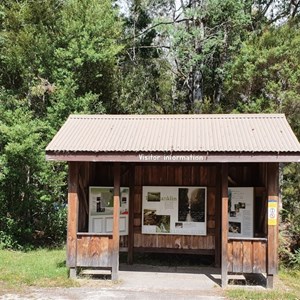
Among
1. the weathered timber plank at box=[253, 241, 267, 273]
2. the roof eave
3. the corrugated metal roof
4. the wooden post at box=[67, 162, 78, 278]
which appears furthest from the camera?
the wooden post at box=[67, 162, 78, 278]

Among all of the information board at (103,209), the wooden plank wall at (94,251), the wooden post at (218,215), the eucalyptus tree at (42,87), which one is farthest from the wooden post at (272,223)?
the eucalyptus tree at (42,87)

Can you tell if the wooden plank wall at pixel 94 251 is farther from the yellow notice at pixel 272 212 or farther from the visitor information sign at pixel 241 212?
the yellow notice at pixel 272 212

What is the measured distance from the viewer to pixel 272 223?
8.97 meters

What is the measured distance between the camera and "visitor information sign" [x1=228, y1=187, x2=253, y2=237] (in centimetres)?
1063

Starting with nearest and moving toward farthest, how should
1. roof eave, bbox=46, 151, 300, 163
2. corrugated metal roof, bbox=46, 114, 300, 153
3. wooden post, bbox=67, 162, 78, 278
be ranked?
roof eave, bbox=46, 151, 300, 163 < corrugated metal roof, bbox=46, 114, 300, 153 < wooden post, bbox=67, 162, 78, 278

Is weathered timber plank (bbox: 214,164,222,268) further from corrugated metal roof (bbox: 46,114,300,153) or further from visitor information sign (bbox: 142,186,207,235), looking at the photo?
corrugated metal roof (bbox: 46,114,300,153)

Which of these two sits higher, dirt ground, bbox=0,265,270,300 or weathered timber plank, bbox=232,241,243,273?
weathered timber plank, bbox=232,241,243,273

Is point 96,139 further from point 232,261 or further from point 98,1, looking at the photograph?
point 98,1

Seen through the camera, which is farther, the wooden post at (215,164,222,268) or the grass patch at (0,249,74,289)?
the wooden post at (215,164,222,268)

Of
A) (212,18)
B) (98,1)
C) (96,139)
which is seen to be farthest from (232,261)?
(212,18)

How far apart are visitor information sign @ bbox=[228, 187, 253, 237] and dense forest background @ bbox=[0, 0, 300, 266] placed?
146 cm

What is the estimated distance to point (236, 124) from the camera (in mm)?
10508

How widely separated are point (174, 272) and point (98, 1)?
1139cm

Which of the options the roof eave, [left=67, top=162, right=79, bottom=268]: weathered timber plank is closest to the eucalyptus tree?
[left=67, top=162, right=79, bottom=268]: weathered timber plank
